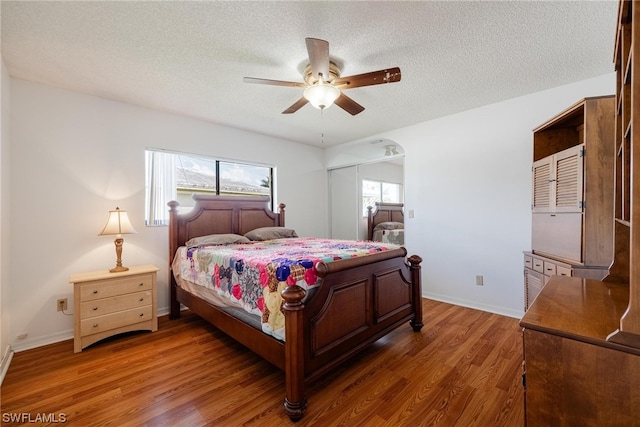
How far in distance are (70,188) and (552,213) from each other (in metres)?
4.68

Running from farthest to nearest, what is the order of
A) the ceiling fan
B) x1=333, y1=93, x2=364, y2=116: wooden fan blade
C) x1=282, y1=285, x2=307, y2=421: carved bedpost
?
x1=333, y1=93, x2=364, y2=116: wooden fan blade
the ceiling fan
x1=282, y1=285, x2=307, y2=421: carved bedpost

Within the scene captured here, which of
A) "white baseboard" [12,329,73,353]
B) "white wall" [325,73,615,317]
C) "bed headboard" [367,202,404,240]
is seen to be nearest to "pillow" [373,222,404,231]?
"bed headboard" [367,202,404,240]

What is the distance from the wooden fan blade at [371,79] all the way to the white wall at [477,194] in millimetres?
2035

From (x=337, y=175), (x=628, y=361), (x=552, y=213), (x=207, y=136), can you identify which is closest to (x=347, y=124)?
(x=337, y=175)

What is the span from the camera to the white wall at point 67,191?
100.0 inches

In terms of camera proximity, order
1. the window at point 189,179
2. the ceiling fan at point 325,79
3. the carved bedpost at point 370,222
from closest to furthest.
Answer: the ceiling fan at point 325,79
the window at point 189,179
the carved bedpost at point 370,222

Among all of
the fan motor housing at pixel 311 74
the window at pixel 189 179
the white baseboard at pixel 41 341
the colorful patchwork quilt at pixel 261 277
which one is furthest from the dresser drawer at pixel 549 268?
the white baseboard at pixel 41 341

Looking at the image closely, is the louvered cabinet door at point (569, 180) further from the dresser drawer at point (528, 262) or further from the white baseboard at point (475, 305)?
the white baseboard at point (475, 305)

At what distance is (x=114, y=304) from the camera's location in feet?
8.57

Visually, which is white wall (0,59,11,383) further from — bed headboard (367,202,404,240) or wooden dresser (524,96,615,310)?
wooden dresser (524,96,615,310)

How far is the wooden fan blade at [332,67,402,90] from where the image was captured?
1.92 meters

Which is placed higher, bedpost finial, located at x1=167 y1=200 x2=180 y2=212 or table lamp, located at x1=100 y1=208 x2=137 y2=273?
bedpost finial, located at x1=167 y1=200 x2=180 y2=212

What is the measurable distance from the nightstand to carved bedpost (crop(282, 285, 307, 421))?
1975 millimetres

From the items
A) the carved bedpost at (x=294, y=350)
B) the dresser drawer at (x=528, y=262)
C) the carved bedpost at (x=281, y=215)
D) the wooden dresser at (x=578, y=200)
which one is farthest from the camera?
the carved bedpost at (x=281, y=215)
